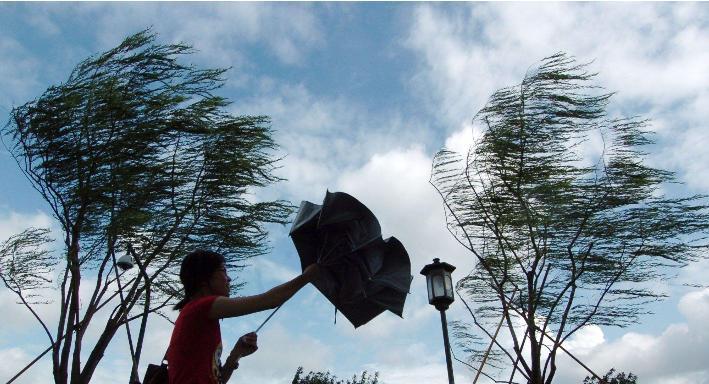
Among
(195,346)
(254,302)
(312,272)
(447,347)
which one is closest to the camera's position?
(254,302)

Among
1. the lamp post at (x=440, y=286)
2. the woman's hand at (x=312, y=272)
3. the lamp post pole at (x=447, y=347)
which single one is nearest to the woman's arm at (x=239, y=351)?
the woman's hand at (x=312, y=272)

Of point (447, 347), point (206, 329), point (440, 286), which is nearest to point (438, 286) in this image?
point (440, 286)

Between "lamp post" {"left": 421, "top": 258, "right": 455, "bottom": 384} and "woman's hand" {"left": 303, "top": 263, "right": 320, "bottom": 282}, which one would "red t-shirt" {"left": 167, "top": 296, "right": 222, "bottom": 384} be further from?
"lamp post" {"left": 421, "top": 258, "right": 455, "bottom": 384}

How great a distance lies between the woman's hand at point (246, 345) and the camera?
278 cm

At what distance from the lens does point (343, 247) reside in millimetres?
2799

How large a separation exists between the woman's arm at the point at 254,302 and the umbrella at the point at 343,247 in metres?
0.27

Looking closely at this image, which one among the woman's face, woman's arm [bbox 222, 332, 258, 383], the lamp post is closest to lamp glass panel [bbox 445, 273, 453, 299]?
the lamp post

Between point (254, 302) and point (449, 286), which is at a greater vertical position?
point (449, 286)

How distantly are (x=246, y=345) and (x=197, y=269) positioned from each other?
0.38 metres

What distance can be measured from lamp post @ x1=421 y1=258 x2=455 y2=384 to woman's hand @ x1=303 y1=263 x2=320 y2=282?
5864 mm

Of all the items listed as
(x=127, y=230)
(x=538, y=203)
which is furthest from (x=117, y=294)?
(x=538, y=203)

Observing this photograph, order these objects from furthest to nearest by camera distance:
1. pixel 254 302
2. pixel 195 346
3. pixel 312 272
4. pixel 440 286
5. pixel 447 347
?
pixel 440 286 < pixel 447 347 < pixel 312 272 < pixel 195 346 < pixel 254 302

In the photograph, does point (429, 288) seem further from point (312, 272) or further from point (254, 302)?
point (254, 302)

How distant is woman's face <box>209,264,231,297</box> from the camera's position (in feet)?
9.05
